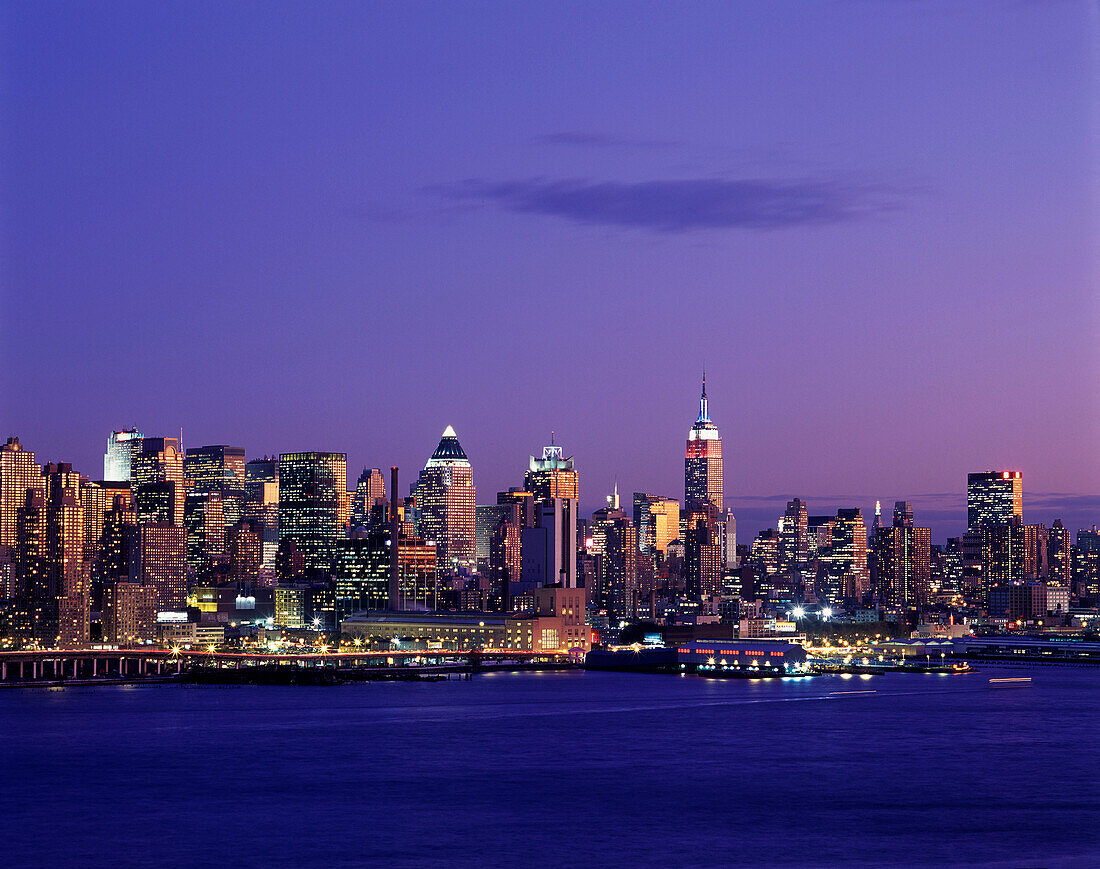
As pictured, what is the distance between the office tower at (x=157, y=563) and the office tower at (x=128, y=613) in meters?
15.0

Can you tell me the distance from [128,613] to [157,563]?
24.3m

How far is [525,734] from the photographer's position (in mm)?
70625

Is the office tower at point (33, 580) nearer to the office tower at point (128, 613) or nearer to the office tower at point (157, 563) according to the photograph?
the office tower at point (128, 613)

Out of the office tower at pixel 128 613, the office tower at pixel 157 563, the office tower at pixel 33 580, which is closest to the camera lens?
the office tower at pixel 33 580

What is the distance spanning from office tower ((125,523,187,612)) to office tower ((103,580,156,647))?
1504 cm

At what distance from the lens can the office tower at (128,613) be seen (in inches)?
6688

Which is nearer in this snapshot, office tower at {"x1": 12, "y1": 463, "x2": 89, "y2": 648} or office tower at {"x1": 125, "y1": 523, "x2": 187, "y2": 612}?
office tower at {"x1": 12, "y1": 463, "x2": 89, "y2": 648}

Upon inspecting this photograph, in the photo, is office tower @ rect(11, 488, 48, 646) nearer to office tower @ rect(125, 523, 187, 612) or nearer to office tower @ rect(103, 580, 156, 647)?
office tower @ rect(103, 580, 156, 647)

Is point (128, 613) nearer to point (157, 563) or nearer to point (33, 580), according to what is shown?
point (33, 580)

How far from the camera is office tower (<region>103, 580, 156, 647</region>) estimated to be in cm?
16988

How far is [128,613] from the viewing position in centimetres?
17262

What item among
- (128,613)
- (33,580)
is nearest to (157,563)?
(128,613)

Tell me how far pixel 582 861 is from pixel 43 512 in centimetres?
Answer: 15114

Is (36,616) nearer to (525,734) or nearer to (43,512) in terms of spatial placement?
(43,512)
